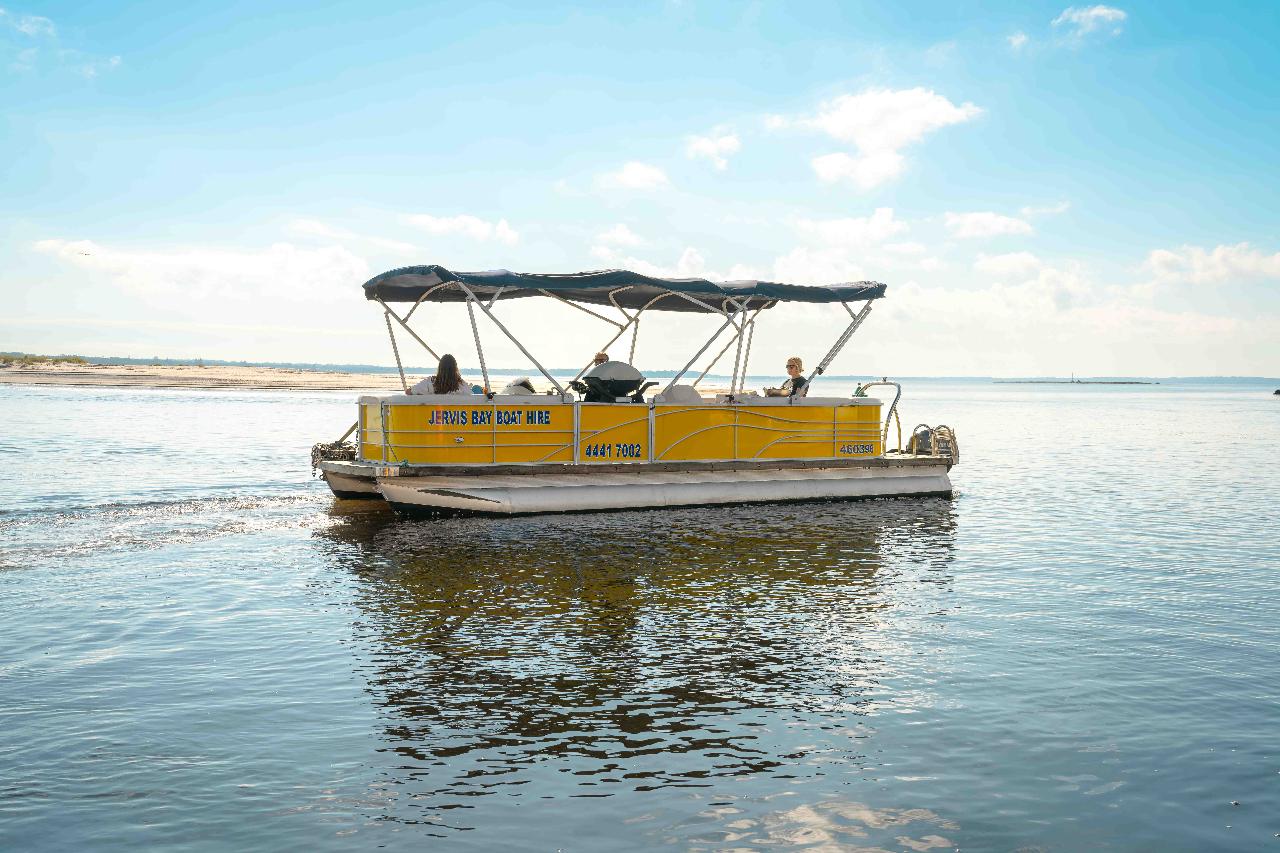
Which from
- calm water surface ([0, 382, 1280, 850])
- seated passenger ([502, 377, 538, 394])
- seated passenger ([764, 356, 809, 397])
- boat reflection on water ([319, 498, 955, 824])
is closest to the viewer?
calm water surface ([0, 382, 1280, 850])

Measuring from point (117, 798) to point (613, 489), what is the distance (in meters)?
12.2

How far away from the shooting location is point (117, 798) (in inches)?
228

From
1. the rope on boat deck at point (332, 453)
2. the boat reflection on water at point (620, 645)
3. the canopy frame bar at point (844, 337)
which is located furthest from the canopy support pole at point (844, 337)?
A: the rope on boat deck at point (332, 453)

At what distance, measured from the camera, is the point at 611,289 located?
19.5 metres

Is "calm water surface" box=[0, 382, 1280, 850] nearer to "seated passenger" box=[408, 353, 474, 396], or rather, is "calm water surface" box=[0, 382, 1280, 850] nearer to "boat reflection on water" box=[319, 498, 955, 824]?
"boat reflection on water" box=[319, 498, 955, 824]

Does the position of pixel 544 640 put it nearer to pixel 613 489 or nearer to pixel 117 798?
pixel 117 798

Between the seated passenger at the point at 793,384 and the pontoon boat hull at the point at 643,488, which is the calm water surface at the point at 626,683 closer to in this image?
the pontoon boat hull at the point at 643,488

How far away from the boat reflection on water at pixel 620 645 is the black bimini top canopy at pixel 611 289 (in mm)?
4081

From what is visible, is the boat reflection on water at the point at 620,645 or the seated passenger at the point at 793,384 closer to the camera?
the boat reflection on water at the point at 620,645

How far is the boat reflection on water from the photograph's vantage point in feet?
21.3

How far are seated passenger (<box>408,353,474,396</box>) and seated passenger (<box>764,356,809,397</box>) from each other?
6.42 m

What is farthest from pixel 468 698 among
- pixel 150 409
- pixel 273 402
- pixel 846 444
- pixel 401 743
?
pixel 273 402

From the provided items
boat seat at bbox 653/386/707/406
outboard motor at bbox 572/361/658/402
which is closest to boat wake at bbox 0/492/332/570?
outboard motor at bbox 572/361/658/402

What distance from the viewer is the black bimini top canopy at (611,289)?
17.0m
